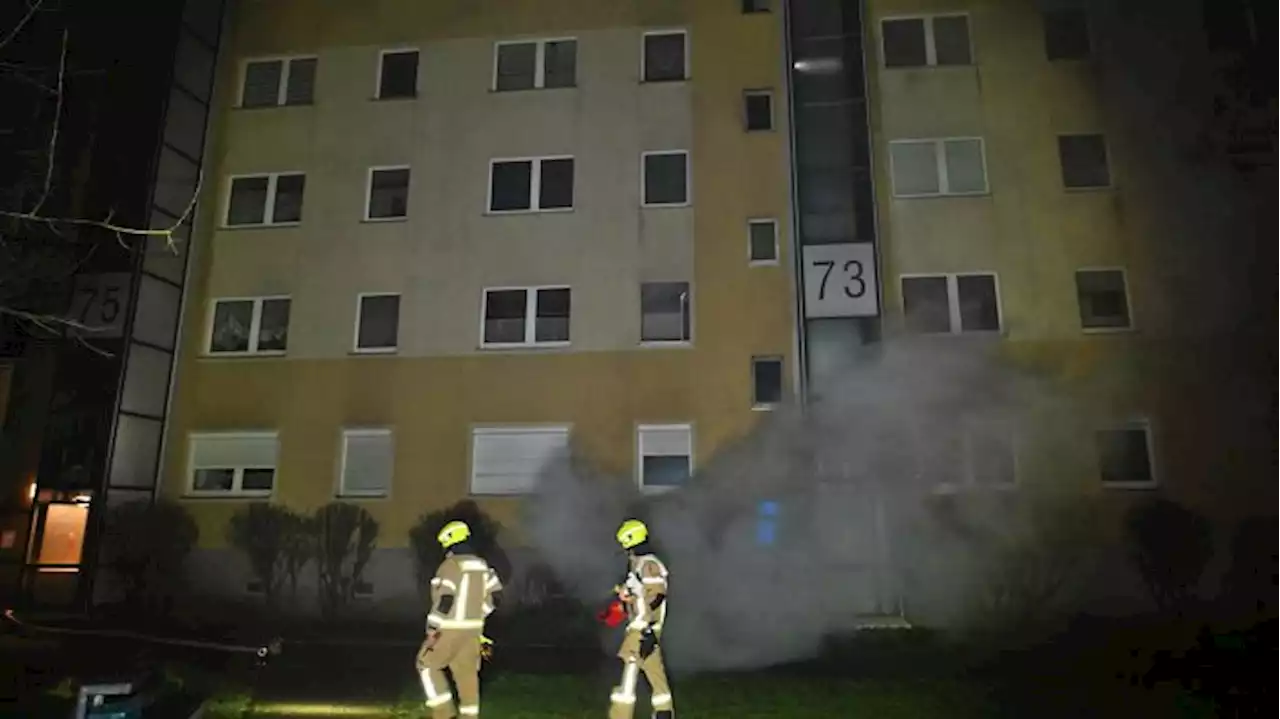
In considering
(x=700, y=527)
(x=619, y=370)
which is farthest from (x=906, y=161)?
(x=700, y=527)

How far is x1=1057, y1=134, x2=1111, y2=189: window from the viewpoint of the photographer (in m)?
8.26

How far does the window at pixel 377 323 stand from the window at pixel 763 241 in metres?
3.88

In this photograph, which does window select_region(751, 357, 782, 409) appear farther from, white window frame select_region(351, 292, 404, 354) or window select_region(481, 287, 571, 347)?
white window frame select_region(351, 292, 404, 354)

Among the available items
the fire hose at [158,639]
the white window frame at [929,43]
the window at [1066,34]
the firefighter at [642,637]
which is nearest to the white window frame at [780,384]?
Answer: the firefighter at [642,637]

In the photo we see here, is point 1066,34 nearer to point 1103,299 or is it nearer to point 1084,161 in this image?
point 1084,161

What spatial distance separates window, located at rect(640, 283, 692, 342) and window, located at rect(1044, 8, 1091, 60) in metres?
4.76

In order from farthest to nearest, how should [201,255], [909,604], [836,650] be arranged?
1. [201,255]
2. [909,604]
3. [836,650]

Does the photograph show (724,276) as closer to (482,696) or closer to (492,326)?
(492,326)

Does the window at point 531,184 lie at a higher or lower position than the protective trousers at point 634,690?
higher

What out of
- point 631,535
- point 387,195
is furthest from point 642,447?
point 387,195

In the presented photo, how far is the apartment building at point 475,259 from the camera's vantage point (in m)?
8.09

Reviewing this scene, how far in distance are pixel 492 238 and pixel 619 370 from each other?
2047 mm

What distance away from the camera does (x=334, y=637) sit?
7.21 meters

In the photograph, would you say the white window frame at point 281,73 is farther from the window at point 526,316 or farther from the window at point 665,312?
the window at point 665,312
